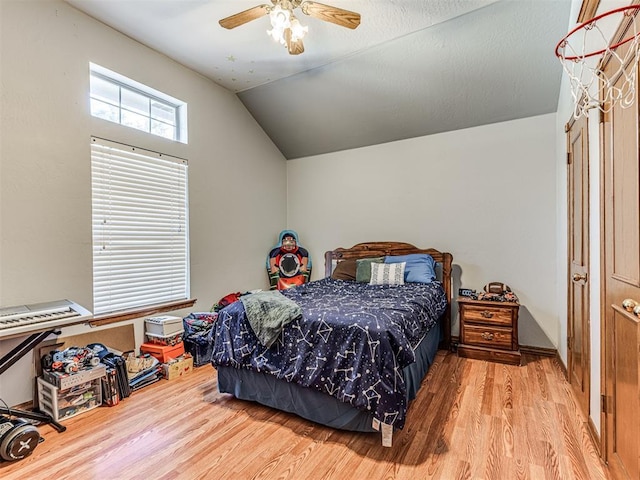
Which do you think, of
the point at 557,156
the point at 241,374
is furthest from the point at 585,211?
the point at 241,374

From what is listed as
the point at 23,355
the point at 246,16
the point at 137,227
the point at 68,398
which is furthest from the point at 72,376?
the point at 246,16

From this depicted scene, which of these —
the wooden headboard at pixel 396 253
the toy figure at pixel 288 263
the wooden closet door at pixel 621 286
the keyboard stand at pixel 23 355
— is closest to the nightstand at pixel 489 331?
the wooden headboard at pixel 396 253

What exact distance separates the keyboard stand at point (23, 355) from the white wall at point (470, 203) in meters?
3.34

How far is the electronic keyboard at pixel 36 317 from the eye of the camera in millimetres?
1880

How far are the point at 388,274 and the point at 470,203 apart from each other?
1291 millimetres

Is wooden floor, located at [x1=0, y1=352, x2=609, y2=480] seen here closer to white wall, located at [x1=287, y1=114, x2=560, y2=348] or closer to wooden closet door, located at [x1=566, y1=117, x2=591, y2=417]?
wooden closet door, located at [x1=566, y1=117, x2=591, y2=417]

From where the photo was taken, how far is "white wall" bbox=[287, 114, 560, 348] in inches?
138

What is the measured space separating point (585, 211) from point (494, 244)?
1602mm

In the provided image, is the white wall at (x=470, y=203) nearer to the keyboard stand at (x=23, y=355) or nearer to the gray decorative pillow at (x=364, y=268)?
the gray decorative pillow at (x=364, y=268)

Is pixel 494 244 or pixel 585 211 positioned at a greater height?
pixel 585 211

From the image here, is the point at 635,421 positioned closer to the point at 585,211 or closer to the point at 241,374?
the point at 585,211

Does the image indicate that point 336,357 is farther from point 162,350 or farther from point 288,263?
point 288,263

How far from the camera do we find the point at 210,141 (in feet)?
12.8

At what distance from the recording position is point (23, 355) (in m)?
2.12
